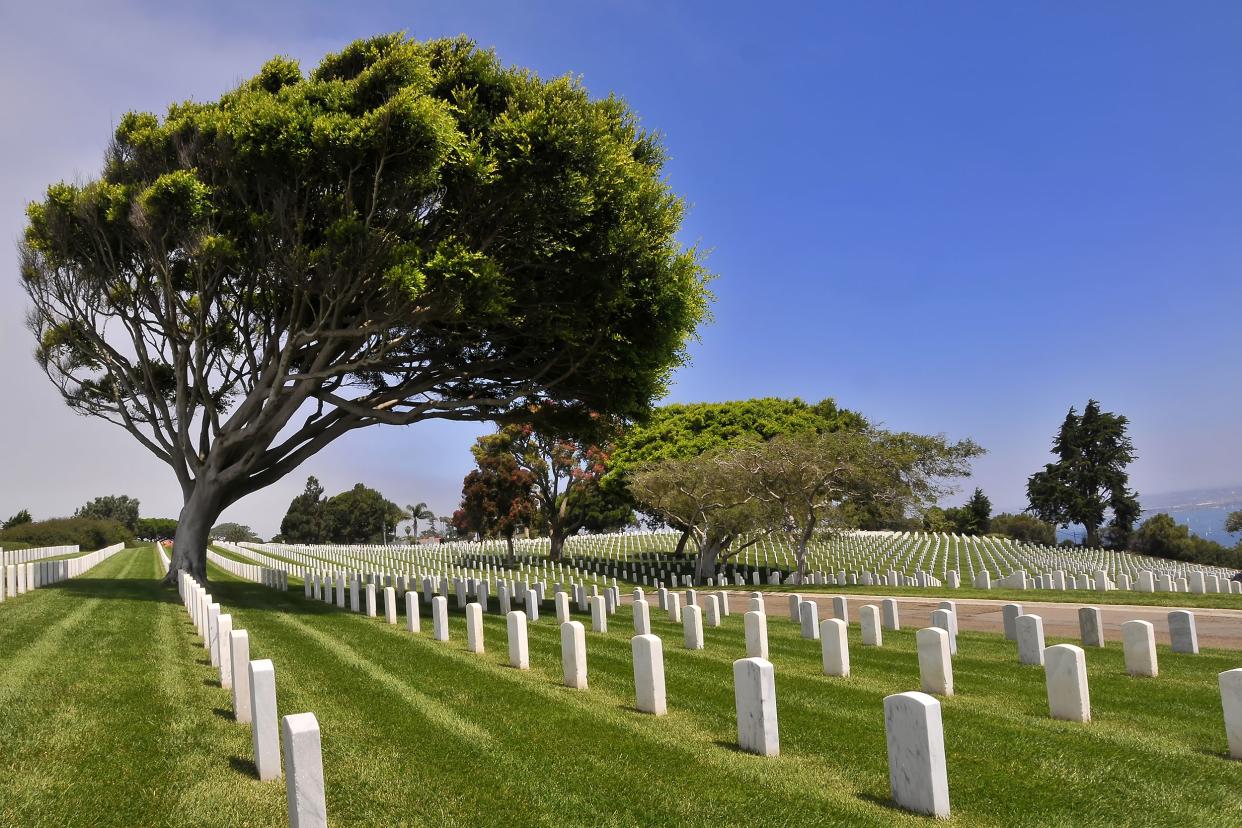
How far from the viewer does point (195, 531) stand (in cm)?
2053

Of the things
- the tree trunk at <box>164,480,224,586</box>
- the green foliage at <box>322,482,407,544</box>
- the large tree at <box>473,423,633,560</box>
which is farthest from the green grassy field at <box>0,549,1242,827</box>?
the green foliage at <box>322,482,407,544</box>

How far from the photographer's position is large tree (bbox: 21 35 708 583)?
15.6 meters

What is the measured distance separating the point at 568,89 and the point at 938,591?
17.5 m

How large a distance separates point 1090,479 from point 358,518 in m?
83.4

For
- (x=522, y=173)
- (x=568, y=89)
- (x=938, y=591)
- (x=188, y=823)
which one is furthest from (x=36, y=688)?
(x=938, y=591)

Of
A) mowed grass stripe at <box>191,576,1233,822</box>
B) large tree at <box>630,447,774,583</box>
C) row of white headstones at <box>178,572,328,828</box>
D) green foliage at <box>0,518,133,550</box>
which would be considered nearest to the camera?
row of white headstones at <box>178,572,328,828</box>

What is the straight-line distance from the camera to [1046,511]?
75.8 meters

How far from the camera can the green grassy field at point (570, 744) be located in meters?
4.72

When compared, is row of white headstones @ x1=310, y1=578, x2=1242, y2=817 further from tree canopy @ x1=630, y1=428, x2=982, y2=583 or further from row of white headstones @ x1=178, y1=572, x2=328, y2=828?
tree canopy @ x1=630, y1=428, x2=982, y2=583

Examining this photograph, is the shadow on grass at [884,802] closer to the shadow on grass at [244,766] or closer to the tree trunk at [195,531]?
the shadow on grass at [244,766]

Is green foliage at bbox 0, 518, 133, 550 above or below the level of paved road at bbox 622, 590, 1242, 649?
above

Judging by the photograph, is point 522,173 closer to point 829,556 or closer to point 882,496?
point 882,496

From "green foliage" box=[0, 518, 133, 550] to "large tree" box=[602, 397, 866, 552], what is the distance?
37.9 m

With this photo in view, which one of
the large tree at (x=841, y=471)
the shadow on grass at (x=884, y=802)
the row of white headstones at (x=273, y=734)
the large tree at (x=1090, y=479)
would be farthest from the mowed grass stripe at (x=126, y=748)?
the large tree at (x=1090, y=479)
